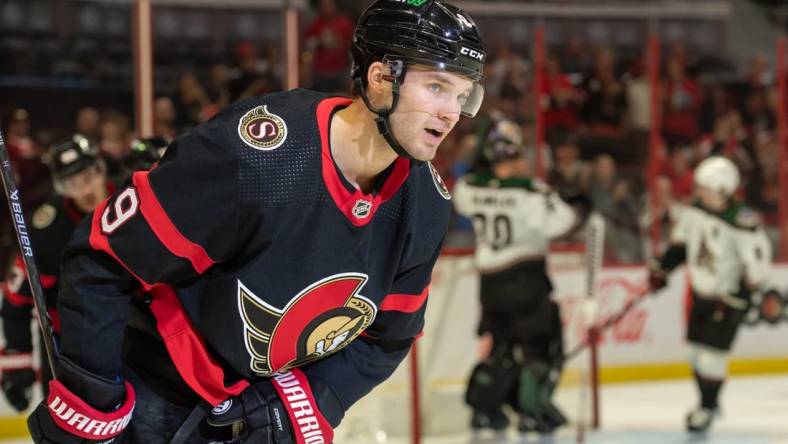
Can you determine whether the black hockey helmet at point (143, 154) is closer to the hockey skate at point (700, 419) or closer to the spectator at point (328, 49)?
the spectator at point (328, 49)

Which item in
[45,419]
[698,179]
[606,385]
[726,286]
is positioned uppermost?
[45,419]

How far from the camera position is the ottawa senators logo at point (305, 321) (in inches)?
75.1

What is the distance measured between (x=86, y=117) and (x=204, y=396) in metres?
4.26

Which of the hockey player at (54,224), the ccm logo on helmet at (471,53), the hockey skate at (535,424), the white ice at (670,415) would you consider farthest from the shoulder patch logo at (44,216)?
the hockey skate at (535,424)

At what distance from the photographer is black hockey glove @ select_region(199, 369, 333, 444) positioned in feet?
6.42

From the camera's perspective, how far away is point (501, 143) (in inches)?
219

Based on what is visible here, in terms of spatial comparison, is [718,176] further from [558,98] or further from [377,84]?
[377,84]

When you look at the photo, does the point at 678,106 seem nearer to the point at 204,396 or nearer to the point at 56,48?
the point at 56,48

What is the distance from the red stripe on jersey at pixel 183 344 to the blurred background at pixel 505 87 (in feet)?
12.7

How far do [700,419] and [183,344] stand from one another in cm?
424

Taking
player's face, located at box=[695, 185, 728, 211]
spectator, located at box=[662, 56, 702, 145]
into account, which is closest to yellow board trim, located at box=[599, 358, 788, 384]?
spectator, located at box=[662, 56, 702, 145]

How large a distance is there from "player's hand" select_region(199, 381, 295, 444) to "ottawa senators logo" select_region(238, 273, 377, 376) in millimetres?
55

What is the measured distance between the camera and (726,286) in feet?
19.1

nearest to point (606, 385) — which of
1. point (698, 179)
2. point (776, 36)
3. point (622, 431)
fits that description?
point (622, 431)
